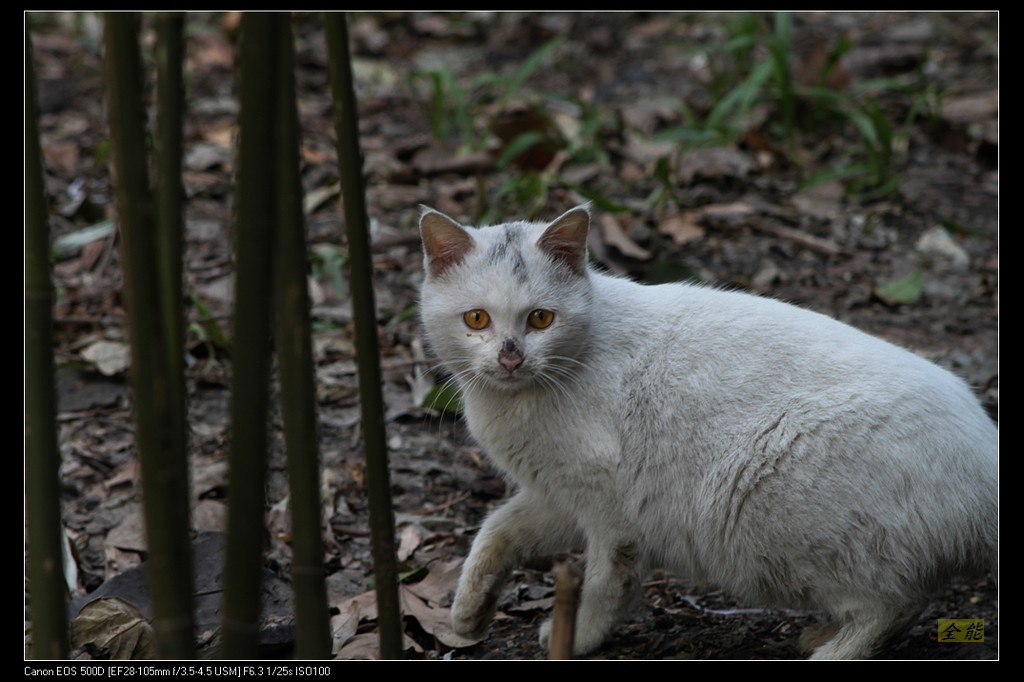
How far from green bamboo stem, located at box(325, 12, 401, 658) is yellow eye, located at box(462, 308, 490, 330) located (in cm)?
130

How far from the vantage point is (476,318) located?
133 inches

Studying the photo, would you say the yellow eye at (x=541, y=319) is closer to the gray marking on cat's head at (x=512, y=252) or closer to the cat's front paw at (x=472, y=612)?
the gray marking on cat's head at (x=512, y=252)

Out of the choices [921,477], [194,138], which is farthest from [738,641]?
[194,138]

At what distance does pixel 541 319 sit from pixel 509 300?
0.13 metres

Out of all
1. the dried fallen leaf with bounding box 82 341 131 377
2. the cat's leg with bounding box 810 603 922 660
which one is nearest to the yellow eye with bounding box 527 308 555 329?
the cat's leg with bounding box 810 603 922 660

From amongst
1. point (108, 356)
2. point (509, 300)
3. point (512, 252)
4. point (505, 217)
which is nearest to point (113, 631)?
point (509, 300)

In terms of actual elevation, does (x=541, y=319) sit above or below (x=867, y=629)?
above

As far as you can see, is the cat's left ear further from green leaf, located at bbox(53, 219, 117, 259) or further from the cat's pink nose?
green leaf, located at bbox(53, 219, 117, 259)

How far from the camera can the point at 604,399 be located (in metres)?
3.35

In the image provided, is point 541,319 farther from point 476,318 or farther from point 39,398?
point 39,398

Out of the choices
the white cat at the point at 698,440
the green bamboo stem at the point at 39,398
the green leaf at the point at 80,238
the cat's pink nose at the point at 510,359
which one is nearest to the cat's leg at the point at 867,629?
the white cat at the point at 698,440

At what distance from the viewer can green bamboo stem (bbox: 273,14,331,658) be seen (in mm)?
1774

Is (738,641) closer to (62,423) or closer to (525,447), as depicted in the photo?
(525,447)

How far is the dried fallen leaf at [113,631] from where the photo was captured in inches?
122
